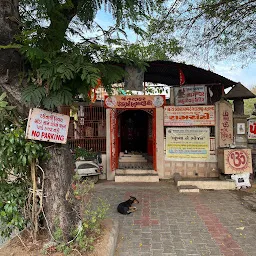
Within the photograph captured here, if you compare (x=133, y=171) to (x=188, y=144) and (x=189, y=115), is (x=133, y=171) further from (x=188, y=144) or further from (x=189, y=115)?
(x=189, y=115)

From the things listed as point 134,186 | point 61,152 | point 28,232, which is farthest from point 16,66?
point 134,186

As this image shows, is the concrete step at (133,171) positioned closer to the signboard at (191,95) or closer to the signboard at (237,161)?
the signboard at (237,161)

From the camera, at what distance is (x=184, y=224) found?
5.00 metres

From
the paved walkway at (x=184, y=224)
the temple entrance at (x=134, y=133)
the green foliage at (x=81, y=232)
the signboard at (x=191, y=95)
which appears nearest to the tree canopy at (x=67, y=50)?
the green foliage at (x=81, y=232)

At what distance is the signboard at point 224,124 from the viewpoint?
27.6 ft

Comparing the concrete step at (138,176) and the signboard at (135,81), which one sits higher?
the signboard at (135,81)

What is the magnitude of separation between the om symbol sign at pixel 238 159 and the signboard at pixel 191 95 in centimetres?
207

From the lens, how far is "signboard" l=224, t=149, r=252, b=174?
7.65 m

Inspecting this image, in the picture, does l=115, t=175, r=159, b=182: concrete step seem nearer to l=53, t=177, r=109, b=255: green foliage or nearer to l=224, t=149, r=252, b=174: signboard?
l=224, t=149, r=252, b=174: signboard

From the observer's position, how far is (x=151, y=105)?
8.57 meters

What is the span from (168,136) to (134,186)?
2.19 m

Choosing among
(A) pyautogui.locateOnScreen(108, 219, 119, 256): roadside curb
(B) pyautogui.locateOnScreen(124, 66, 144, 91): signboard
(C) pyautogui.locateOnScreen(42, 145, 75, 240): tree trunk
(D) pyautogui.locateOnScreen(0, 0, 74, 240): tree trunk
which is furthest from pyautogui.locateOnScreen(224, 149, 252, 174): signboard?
(C) pyautogui.locateOnScreen(42, 145, 75, 240): tree trunk

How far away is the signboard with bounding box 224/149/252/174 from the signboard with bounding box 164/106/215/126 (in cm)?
128

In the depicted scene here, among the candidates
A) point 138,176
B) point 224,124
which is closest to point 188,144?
point 224,124
